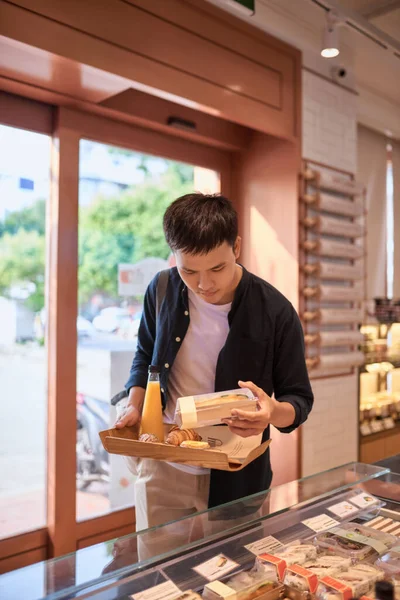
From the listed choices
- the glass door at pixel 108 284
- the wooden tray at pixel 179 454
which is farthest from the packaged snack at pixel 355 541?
the glass door at pixel 108 284

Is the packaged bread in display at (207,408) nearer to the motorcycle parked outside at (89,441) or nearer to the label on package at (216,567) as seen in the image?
the label on package at (216,567)

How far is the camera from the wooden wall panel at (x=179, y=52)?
2.29m

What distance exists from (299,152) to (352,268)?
886 mm

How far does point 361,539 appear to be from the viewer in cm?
128

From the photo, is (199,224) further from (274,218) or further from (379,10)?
(379,10)

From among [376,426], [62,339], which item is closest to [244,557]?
[62,339]

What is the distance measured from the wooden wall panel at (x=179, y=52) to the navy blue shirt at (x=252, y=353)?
1243 millimetres

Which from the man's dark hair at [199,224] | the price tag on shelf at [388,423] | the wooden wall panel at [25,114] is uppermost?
the wooden wall panel at [25,114]

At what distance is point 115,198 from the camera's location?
10.3 ft

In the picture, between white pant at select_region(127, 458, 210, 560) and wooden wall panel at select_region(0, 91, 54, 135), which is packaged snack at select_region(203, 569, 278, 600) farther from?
wooden wall panel at select_region(0, 91, 54, 135)

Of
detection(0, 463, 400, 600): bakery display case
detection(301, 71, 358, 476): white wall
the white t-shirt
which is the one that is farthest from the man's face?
detection(301, 71, 358, 476): white wall

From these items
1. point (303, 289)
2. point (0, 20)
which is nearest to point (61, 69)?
point (0, 20)

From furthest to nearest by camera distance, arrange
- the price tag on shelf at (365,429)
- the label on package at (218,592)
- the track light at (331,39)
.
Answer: the price tag on shelf at (365,429), the track light at (331,39), the label on package at (218,592)

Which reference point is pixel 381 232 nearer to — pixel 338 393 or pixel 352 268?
pixel 352 268
